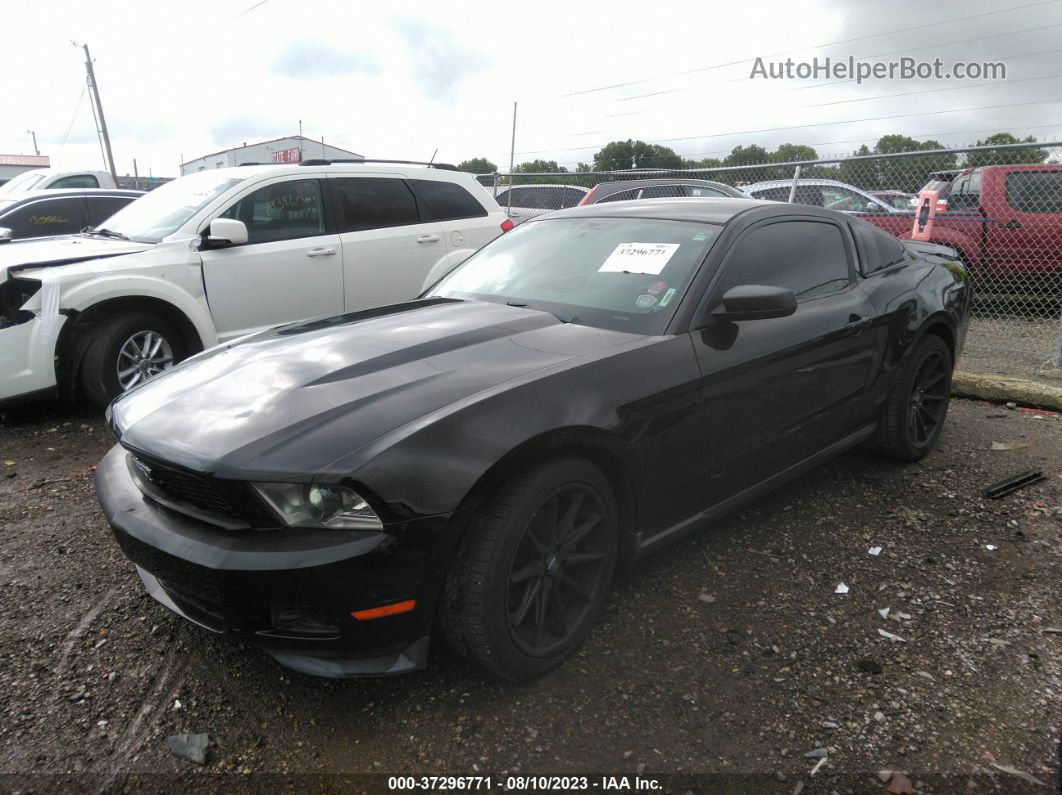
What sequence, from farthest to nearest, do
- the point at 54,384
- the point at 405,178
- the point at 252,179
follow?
the point at 405,178 → the point at 252,179 → the point at 54,384

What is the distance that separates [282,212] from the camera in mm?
5781

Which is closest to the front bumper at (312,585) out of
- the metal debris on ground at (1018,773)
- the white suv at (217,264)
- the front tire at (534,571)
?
the front tire at (534,571)

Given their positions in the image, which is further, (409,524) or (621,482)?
(621,482)

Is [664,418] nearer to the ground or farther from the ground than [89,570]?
farther from the ground

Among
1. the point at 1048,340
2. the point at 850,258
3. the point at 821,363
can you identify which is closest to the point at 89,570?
the point at 821,363

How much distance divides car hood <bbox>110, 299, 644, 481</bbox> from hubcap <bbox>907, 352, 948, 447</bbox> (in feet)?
7.36

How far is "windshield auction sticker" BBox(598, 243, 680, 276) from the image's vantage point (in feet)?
10.3

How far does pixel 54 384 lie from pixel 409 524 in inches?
153

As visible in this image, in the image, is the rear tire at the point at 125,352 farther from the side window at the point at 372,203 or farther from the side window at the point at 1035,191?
the side window at the point at 1035,191

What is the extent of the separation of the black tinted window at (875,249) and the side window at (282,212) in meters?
3.89

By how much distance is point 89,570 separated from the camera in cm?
317

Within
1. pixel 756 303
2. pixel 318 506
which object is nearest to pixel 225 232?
pixel 318 506

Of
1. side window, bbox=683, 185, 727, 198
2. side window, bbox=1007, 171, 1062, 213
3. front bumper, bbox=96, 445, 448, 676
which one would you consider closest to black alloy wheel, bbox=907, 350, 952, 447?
front bumper, bbox=96, 445, 448, 676

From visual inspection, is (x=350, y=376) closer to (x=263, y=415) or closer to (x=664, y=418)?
(x=263, y=415)
